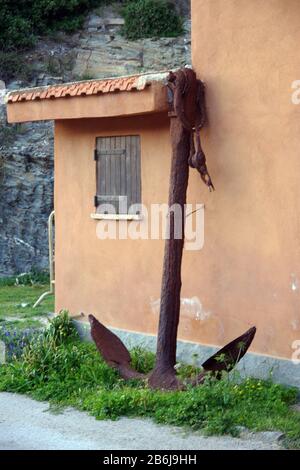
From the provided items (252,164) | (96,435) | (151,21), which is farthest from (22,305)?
(151,21)

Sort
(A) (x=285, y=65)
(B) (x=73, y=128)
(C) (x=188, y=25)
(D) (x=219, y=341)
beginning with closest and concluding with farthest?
(A) (x=285, y=65), (D) (x=219, y=341), (B) (x=73, y=128), (C) (x=188, y=25)

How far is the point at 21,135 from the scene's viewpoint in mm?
17078

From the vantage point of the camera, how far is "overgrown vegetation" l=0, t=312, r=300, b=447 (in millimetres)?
7425

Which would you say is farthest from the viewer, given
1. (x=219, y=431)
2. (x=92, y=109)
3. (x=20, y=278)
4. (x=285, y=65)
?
(x=20, y=278)

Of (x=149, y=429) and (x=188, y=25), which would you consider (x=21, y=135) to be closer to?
(x=188, y=25)

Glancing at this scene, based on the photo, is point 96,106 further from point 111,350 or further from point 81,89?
point 111,350

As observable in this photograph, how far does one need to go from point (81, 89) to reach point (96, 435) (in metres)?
4.21

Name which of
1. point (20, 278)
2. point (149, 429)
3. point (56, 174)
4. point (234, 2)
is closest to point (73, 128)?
point (56, 174)

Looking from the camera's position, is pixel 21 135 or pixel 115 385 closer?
pixel 115 385

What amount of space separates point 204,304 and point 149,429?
2102 mm

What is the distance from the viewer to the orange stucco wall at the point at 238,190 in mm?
8266

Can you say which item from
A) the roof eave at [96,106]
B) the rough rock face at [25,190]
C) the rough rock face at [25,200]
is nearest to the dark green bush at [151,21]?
the rough rock face at [25,190]

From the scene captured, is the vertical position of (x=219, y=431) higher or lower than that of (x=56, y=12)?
lower

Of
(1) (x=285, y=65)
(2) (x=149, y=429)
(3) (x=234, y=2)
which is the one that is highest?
(3) (x=234, y=2)
